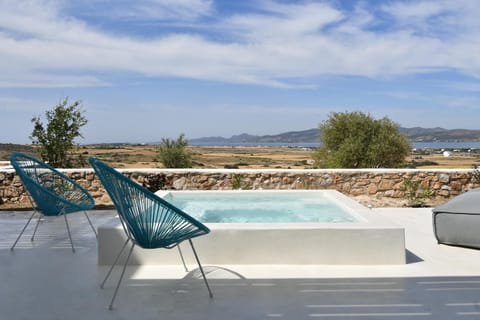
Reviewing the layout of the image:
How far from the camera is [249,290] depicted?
3.14 metres

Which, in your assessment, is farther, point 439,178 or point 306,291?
point 439,178

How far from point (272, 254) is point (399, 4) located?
7.56 m

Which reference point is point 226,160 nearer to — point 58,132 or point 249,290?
point 58,132

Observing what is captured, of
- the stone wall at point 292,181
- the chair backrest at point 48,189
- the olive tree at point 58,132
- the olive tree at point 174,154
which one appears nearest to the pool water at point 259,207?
the chair backrest at point 48,189

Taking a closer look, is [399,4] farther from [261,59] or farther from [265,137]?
[265,137]

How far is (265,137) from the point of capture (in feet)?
268

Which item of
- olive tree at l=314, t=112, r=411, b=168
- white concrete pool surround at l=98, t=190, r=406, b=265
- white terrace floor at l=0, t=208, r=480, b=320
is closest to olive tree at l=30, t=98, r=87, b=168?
white terrace floor at l=0, t=208, r=480, b=320

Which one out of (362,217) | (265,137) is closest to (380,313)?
(362,217)

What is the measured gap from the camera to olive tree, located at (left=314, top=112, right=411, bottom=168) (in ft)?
40.0

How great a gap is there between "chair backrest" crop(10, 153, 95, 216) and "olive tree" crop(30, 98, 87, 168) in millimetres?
3664

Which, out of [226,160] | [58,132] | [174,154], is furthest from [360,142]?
[226,160]

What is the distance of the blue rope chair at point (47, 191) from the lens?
14.0 ft

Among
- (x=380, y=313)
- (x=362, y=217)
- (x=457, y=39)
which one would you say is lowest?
(x=380, y=313)

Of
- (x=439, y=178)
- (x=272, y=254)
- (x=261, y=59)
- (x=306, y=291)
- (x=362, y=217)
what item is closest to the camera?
(x=306, y=291)
